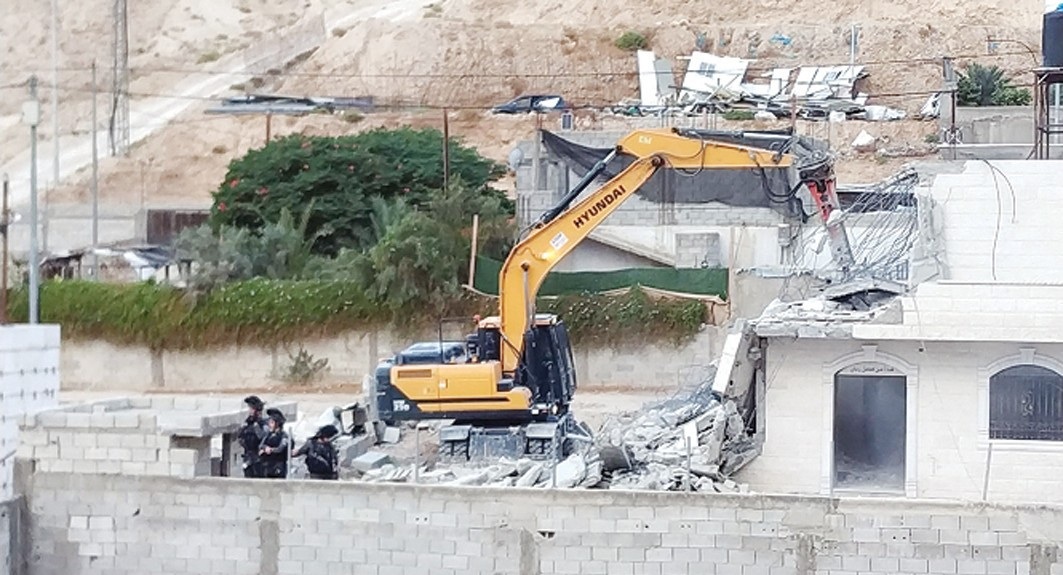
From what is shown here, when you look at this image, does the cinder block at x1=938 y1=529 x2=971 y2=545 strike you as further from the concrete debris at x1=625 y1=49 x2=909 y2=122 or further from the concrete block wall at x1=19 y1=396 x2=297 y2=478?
the concrete debris at x1=625 y1=49 x2=909 y2=122

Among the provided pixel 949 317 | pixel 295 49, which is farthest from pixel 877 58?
pixel 949 317

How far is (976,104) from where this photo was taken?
4603 cm


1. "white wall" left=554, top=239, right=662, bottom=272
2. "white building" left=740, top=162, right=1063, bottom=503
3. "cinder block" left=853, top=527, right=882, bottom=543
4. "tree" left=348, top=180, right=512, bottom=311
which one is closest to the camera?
"cinder block" left=853, top=527, right=882, bottom=543

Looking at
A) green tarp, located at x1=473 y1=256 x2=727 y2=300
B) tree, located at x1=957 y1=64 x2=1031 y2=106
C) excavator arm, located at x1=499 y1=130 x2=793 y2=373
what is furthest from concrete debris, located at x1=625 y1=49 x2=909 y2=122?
excavator arm, located at x1=499 y1=130 x2=793 y2=373

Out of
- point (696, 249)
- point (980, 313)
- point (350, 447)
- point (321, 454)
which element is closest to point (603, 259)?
point (696, 249)

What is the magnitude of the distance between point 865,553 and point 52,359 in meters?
8.98

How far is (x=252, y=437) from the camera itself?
17.7m

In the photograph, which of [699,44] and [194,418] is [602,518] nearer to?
[194,418]

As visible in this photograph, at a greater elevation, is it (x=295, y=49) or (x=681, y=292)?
(x=295, y=49)

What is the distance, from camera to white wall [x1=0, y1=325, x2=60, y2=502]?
17.0 meters

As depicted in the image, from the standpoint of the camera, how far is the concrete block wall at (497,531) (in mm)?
15469

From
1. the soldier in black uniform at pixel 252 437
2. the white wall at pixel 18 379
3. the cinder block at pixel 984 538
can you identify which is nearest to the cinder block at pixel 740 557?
the cinder block at pixel 984 538

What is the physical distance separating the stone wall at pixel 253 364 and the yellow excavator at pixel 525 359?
32.0 feet

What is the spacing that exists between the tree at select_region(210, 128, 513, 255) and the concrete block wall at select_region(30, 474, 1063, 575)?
18.4 metres
